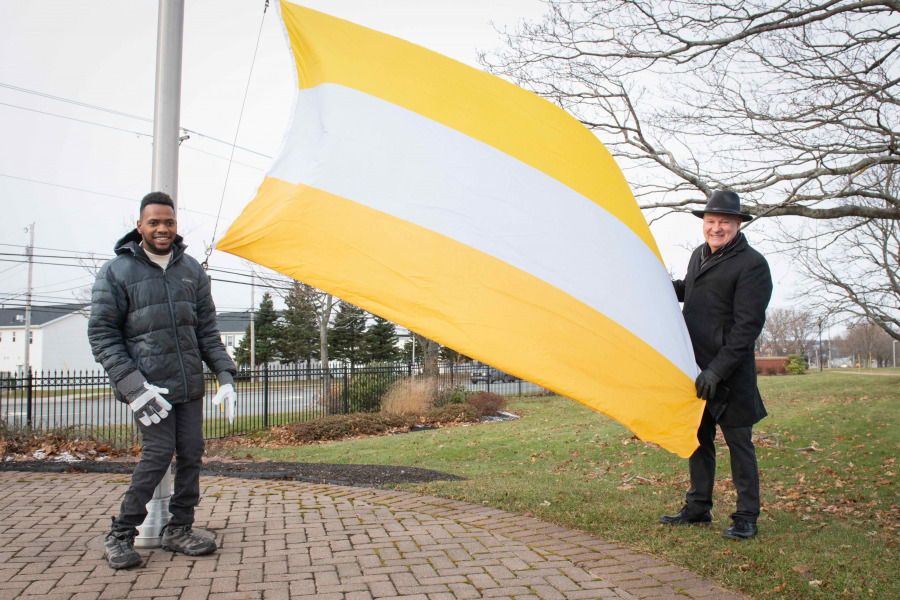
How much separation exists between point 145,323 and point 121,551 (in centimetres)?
126

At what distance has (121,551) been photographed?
3.42 metres

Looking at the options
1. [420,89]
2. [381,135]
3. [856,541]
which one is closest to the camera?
[381,135]

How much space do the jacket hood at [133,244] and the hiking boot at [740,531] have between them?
3902mm

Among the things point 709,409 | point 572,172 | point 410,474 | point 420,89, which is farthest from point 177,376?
point 410,474

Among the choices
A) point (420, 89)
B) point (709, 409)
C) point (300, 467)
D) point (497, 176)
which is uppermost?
point (420, 89)

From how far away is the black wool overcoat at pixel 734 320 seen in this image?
3.86m

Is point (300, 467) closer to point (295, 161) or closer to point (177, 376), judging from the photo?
point (177, 376)

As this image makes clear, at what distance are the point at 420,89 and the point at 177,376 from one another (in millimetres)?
2137

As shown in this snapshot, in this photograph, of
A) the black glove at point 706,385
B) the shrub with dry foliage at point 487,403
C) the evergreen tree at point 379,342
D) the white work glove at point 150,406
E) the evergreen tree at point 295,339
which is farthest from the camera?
the evergreen tree at point 379,342

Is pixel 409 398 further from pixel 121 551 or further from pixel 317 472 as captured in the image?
pixel 121 551

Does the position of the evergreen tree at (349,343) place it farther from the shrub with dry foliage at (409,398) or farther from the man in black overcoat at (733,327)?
the man in black overcoat at (733,327)

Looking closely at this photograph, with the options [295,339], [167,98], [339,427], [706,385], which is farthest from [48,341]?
[706,385]

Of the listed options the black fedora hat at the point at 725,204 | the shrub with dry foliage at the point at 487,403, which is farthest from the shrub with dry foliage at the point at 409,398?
the black fedora hat at the point at 725,204

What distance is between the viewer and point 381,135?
122 inches
